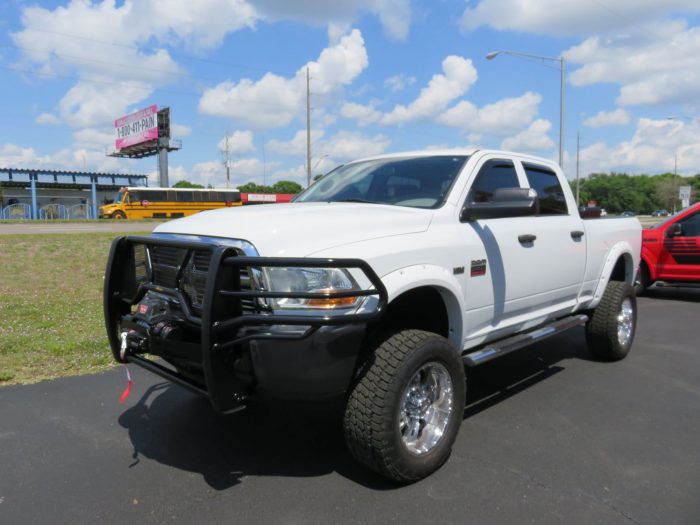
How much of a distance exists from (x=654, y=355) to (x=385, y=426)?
170 inches

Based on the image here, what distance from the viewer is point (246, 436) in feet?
12.7

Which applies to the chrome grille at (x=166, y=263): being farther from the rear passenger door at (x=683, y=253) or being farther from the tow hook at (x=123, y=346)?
the rear passenger door at (x=683, y=253)

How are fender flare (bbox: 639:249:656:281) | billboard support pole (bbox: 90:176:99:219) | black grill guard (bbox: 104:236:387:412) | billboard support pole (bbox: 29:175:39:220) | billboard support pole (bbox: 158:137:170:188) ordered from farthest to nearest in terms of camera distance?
billboard support pole (bbox: 158:137:170:188) → billboard support pole (bbox: 90:176:99:219) → billboard support pole (bbox: 29:175:39:220) → fender flare (bbox: 639:249:656:281) → black grill guard (bbox: 104:236:387:412)

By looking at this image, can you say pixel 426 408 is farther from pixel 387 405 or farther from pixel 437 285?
pixel 437 285

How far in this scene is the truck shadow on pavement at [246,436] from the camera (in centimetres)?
338

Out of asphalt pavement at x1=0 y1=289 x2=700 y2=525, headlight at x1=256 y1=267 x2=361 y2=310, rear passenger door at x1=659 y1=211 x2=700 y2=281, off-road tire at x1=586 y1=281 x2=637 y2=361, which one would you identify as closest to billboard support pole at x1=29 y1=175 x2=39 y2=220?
rear passenger door at x1=659 y1=211 x2=700 y2=281

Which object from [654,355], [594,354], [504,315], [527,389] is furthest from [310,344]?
[654,355]

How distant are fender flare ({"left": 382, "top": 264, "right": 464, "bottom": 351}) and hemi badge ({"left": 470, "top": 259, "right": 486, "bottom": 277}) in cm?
21

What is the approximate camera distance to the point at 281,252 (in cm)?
289

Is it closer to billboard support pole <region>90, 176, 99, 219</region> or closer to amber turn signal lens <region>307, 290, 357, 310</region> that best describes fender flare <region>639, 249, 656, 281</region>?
amber turn signal lens <region>307, 290, 357, 310</region>

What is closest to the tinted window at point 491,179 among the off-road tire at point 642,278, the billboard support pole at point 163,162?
the off-road tire at point 642,278

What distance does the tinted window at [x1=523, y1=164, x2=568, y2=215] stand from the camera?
4941 millimetres

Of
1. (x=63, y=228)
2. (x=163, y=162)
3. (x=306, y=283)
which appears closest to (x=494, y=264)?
(x=306, y=283)

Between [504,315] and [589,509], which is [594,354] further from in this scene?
[589,509]
